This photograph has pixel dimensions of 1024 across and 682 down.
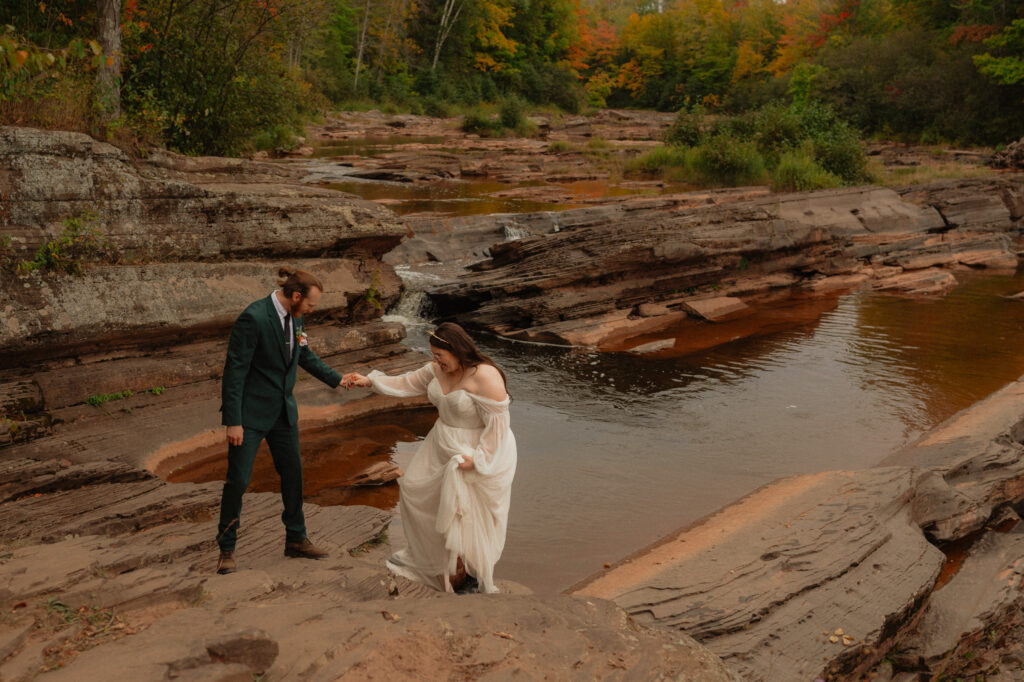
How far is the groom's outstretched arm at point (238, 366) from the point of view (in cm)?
487

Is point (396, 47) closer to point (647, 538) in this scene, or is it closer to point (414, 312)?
point (414, 312)

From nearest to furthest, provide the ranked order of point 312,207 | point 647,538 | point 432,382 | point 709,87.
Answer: point 432,382, point 647,538, point 312,207, point 709,87

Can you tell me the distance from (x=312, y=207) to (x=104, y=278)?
8.69 ft

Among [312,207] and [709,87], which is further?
[709,87]

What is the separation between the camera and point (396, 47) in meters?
59.5

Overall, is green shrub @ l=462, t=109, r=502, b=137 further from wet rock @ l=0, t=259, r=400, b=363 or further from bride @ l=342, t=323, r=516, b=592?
bride @ l=342, t=323, r=516, b=592

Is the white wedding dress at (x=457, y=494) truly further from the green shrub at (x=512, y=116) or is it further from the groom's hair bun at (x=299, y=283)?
the green shrub at (x=512, y=116)

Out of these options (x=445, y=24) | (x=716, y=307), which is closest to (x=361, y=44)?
(x=445, y=24)

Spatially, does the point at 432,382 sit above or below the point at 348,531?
above

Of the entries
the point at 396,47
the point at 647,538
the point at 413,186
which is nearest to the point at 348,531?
the point at 647,538

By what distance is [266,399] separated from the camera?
16.7 feet

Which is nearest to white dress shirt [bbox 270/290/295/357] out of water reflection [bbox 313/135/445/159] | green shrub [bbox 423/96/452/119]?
water reflection [bbox 313/135/445/159]

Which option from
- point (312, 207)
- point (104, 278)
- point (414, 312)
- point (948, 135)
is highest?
point (948, 135)

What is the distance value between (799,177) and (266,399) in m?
20.7
